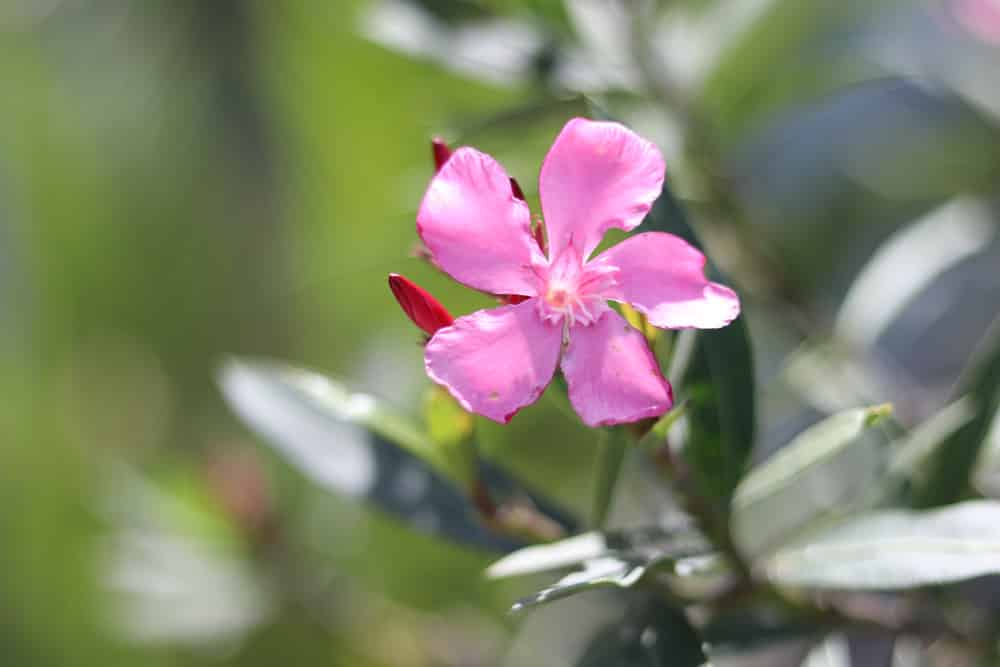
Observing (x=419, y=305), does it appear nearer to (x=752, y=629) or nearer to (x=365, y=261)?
(x=752, y=629)

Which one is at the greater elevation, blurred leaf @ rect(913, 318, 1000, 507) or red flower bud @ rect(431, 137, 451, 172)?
red flower bud @ rect(431, 137, 451, 172)

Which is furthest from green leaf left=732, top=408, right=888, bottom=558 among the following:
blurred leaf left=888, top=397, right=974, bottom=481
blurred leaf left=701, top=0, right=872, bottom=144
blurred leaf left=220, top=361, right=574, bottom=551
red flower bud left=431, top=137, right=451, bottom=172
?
blurred leaf left=701, top=0, right=872, bottom=144

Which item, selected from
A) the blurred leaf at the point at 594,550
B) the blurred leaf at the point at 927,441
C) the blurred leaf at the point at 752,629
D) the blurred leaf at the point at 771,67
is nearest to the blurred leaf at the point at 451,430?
the blurred leaf at the point at 594,550

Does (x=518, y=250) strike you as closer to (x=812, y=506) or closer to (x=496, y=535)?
(x=496, y=535)

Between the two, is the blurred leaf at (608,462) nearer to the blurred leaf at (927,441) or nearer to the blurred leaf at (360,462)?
the blurred leaf at (360,462)

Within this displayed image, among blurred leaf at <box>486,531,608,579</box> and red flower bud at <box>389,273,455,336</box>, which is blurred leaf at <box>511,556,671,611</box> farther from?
red flower bud at <box>389,273,455,336</box>
